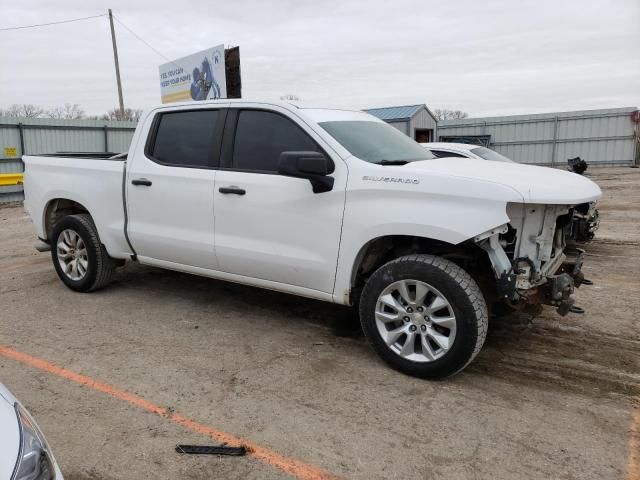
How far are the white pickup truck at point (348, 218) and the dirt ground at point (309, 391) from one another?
426 millimetres

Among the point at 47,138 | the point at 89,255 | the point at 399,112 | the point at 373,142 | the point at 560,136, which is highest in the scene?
the point at 399,112

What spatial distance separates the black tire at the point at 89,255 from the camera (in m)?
5.48

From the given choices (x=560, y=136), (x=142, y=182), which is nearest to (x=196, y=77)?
(x=142, y=182)

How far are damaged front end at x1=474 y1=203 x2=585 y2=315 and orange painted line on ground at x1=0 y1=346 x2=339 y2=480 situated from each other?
166 centimetres

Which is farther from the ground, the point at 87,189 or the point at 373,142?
the point at 373,142

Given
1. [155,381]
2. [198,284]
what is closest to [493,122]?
[198,284]

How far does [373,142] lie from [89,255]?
3194 mm

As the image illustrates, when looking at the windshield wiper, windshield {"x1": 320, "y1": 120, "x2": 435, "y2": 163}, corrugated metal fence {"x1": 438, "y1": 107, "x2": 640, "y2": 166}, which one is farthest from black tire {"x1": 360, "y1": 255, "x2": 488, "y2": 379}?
corrugated metal fence {"x1": 438, "y1": 107, "x2": 640, "y2": 166}

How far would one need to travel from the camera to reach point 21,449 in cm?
174

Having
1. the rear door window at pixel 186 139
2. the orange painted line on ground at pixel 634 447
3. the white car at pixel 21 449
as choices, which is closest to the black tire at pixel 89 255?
the rear door window at pixel 186 139

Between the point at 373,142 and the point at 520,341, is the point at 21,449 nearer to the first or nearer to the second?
the point at 373,142

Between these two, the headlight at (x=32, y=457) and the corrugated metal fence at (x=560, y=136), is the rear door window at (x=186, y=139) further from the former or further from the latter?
the corrugated metal fence at (x=560, y=136)

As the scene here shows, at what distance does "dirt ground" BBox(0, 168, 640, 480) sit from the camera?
2838 millimetres

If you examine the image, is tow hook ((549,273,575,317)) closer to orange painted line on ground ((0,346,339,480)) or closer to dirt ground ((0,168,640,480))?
dirt ground ((0,168,640,480))
